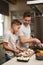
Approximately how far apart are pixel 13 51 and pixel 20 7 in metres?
4.73

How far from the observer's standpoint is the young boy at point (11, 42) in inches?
104

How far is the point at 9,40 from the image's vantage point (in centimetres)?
275

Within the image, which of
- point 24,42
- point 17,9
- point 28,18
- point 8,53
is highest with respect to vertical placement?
point 17,9

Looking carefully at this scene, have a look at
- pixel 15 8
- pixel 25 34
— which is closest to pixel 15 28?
pixel 25 34

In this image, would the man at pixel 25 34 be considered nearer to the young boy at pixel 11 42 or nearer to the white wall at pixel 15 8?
the young boy at pixel 11 42

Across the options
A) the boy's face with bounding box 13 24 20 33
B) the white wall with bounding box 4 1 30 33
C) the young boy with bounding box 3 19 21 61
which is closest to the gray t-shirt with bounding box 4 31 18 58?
the young boy with bounding box 3 19 21 61

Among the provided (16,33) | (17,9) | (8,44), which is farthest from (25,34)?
(17,9)

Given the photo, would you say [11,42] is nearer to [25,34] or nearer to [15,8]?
[25,34]

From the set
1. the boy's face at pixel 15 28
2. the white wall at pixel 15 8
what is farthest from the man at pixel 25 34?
the white wall at pixel 15 8

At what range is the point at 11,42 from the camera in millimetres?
2754

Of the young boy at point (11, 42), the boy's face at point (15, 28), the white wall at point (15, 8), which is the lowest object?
the young boy at point (11, 42)

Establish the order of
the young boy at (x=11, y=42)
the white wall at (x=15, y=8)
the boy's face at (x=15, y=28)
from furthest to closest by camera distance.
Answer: the white wall at (x=15, y=8) < the boy's face at (x=15, y=28) < the young boy at (x=11, y=42)

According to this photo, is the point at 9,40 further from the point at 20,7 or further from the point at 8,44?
the point at 20,7

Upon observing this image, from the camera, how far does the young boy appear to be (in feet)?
8.67
